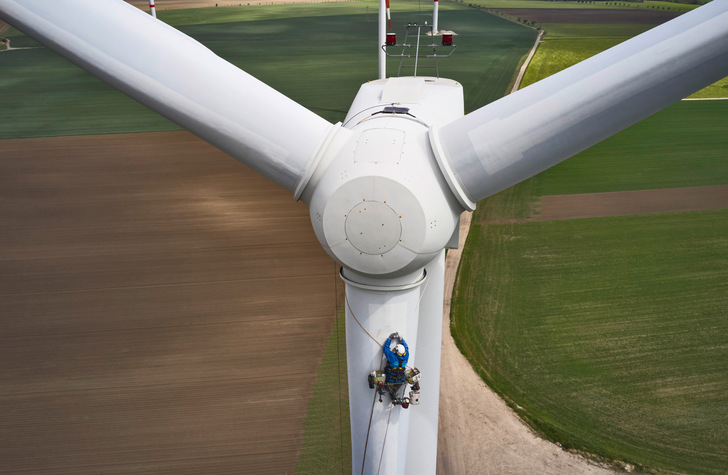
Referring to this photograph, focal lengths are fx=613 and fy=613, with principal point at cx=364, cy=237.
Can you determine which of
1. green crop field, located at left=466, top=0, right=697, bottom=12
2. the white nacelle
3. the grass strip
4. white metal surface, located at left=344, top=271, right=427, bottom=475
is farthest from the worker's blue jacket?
green crop field, located at left=466, top=0, right=697, bottom=12

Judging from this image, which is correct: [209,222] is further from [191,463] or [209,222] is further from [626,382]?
[626,382]

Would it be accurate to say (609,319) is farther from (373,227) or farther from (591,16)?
(591,16)

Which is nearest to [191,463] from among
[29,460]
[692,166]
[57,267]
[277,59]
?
[29,460]

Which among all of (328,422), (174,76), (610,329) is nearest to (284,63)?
(610,329)

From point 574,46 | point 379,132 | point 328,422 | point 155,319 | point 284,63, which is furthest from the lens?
point 574,46

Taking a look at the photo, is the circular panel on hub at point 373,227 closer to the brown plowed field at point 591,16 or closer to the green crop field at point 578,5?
the brown plowed field at point 591,16

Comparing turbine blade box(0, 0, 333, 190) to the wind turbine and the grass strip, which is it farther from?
the grass strip

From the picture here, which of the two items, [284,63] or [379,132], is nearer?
[379,132]
